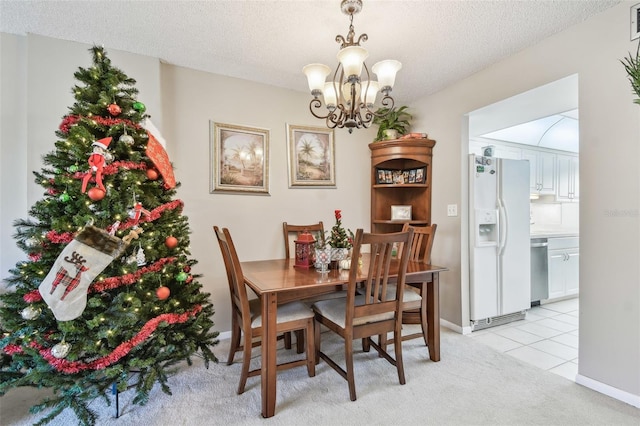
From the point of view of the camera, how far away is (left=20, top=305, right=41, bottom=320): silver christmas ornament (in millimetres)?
1365

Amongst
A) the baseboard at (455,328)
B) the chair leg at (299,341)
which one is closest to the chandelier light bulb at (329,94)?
the chair leg at (299,341)

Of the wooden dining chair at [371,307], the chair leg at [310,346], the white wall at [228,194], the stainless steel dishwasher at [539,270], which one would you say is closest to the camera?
the wooden dining chair at [371,307]

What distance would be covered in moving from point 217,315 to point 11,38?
267 centimetres

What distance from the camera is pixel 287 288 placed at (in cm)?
173

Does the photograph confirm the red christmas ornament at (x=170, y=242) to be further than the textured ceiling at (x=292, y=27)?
No

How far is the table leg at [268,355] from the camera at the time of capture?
5.59 ft

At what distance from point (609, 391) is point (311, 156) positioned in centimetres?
296

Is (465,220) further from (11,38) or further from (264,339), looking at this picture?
(11,38)

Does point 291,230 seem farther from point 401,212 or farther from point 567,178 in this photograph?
point 567,178

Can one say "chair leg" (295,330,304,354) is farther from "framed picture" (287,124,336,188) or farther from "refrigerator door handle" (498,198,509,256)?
"refrigerator door handle" (498,198,509,256)

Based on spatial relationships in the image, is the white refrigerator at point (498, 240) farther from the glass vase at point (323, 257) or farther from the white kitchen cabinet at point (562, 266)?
the glass vase at point (323, 257)

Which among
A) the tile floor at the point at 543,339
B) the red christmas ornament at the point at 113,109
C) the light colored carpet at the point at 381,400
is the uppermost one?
the red christmas ornament at the point at 113,109

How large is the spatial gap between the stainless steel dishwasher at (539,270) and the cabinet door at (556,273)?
99 mm

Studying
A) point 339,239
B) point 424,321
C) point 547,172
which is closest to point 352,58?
point 339,239
